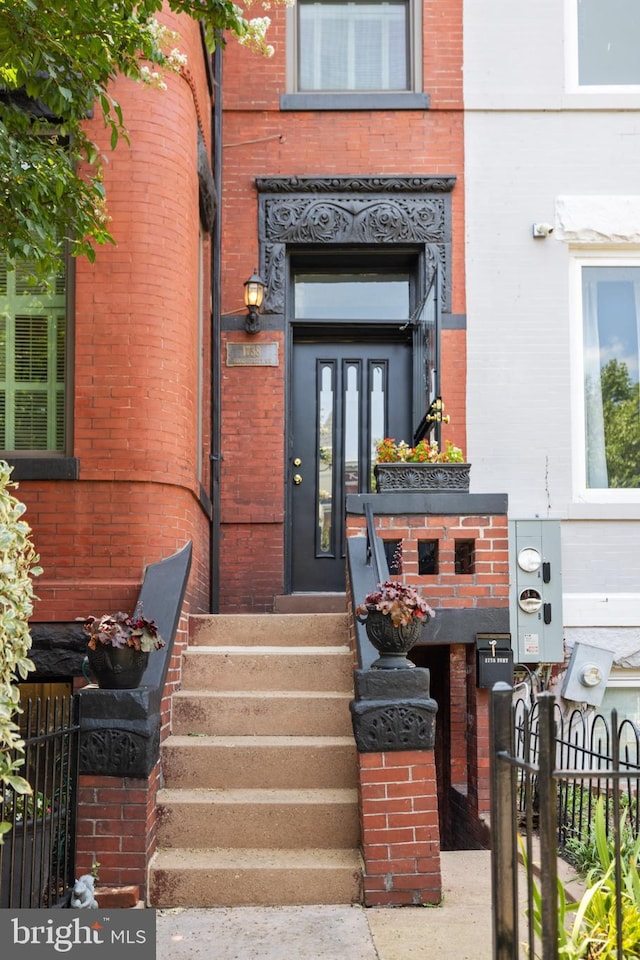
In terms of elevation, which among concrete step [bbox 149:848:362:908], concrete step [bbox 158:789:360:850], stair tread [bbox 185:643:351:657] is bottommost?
concrete step [bbox 149:848:362:908]

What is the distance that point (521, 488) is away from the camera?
9.05m

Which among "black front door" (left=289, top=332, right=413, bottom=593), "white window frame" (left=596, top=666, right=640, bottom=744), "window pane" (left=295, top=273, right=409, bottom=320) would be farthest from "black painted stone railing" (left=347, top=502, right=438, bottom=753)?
"window pane" (left=295, top=273, right=409, bottom=320)

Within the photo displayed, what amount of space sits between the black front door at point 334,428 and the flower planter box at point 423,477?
6.97 ft

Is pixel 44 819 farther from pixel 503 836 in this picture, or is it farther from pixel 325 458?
pixel 325 458

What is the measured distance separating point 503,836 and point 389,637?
248cm

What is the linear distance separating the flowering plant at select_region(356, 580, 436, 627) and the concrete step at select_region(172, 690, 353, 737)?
100 cm

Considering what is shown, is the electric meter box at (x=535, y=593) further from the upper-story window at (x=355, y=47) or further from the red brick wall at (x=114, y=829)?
the upper-story window at (x=355, y=47)

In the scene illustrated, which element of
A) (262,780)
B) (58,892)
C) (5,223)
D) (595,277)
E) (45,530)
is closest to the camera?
(58,892)

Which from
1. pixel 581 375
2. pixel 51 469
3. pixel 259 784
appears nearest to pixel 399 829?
pixel 259 784

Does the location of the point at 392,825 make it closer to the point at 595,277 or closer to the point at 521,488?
the point at 521,488

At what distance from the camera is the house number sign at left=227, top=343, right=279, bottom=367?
9242 millimetres

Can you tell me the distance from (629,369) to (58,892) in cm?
662

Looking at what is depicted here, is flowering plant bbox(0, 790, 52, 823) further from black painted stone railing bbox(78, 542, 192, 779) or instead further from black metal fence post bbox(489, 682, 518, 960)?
black metal fence post bbox(489, 682, 518, 960)

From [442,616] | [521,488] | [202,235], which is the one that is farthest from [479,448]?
[202,235]
